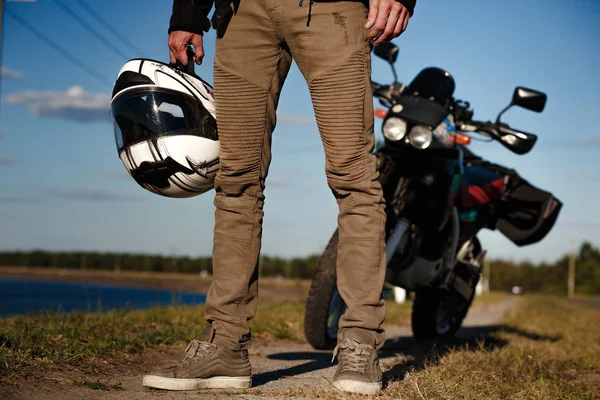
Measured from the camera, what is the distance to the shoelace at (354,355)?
7.71 feet

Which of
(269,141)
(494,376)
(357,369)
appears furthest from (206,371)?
(494,376)

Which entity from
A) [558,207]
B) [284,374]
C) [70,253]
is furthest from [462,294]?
[70,253]

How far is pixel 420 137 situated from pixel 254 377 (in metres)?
1.66

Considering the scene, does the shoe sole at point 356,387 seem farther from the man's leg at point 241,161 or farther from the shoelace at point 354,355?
the man's leg at point 241,161

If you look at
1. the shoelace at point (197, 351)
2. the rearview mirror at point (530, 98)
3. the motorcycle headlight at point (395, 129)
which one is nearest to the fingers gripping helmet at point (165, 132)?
the shoelace at point (197, 351)

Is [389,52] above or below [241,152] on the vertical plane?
above

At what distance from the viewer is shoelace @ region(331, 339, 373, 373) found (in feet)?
7.71

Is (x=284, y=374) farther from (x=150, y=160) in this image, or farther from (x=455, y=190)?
(x=455, y=190)

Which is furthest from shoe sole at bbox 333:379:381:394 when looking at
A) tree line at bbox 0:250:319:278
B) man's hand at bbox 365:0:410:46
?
tree line at bbox 0:250:319:278

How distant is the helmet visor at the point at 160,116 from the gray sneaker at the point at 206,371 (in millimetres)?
823

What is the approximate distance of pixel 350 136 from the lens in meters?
2.49

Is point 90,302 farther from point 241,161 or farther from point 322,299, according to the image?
point 241,161

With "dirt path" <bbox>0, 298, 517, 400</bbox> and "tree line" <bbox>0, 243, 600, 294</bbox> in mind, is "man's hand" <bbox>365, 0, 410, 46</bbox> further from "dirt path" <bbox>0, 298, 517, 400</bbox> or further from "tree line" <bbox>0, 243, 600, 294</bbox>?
"tree line" <bbox>0, 243, 600, 294</bbox>

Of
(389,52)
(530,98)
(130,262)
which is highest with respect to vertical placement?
(389,52)
